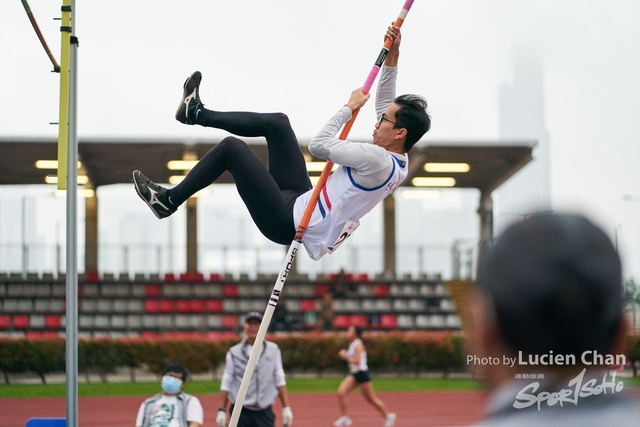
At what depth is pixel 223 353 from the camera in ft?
48.7

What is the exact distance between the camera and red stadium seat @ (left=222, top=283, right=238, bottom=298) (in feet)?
59.7

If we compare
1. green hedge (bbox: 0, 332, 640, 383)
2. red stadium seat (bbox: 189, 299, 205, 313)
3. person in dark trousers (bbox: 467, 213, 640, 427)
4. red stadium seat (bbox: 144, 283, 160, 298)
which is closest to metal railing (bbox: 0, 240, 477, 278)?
red stadium seat (bbox: 144, 283, 160, 298)

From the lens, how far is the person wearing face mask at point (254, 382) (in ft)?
19.7

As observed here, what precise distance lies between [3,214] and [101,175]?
436cm

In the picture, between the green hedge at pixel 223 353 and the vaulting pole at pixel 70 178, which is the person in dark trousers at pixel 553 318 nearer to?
the vaulting pole at pixel 70 178

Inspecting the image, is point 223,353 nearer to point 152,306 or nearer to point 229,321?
point 229,321

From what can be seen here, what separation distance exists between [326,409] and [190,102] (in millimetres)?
9080

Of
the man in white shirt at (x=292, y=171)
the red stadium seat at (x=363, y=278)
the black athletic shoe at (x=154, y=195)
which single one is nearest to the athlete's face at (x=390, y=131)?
the man in white shirt at (x=292, y=171)

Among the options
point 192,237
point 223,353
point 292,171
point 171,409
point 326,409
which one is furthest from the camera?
point 192,237

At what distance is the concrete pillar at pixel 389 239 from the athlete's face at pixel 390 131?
1563 centimetres

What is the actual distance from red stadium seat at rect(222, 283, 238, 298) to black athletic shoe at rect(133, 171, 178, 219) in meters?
15.0

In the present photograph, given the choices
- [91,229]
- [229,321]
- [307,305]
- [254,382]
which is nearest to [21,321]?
[91,229]

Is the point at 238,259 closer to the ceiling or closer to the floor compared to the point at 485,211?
closer to the floor

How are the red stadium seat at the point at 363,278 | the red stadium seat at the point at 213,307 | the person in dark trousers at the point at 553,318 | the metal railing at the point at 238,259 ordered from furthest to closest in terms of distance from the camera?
the red stadium seat at the point at 363,278 → the red stadium seat at the point at 213,307 → the metal railing at the point at 238,259 → the person in dark trousers at the point at 553,318
